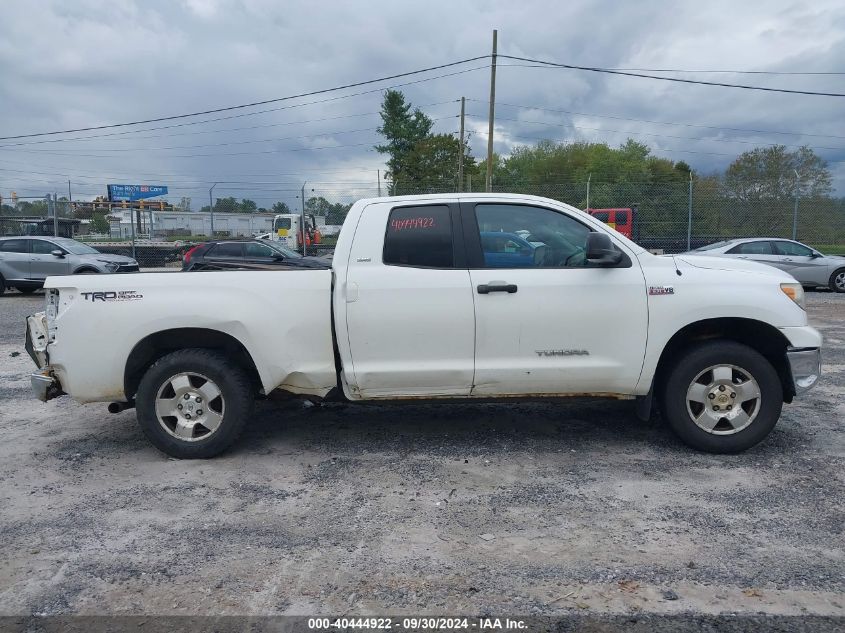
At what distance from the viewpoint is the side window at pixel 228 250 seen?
17703 millimetres

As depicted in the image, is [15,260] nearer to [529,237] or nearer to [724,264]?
[529,237]

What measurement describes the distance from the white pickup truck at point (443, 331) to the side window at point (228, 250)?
43.9ft

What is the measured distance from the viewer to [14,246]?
53.4ft

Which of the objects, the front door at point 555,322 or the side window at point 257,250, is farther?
the side window at point 257,250

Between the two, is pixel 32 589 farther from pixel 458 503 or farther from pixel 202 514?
pixel 458 503

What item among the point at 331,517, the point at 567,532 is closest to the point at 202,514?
the point at 331,517

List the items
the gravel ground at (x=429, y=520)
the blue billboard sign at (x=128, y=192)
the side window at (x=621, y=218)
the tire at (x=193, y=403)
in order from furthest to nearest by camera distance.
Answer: the blue billboard sign at (x=128, y=192)
the side window at (x=621, y=218)
the tire at (x=193, y=403)
the gravel ground at (x=429, y=520)

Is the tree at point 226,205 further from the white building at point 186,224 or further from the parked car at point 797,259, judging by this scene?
the parked car at point 797,259

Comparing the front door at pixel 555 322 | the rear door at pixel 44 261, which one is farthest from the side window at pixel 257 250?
the front door at pixel 555 322

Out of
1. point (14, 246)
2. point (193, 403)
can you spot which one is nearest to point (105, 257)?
point (14, 246)

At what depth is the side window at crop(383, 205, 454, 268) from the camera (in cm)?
463

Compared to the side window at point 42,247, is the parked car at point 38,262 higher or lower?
lower

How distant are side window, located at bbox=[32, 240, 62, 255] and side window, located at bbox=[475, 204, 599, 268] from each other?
1490 centimetres

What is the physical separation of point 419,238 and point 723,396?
93.6 inches
